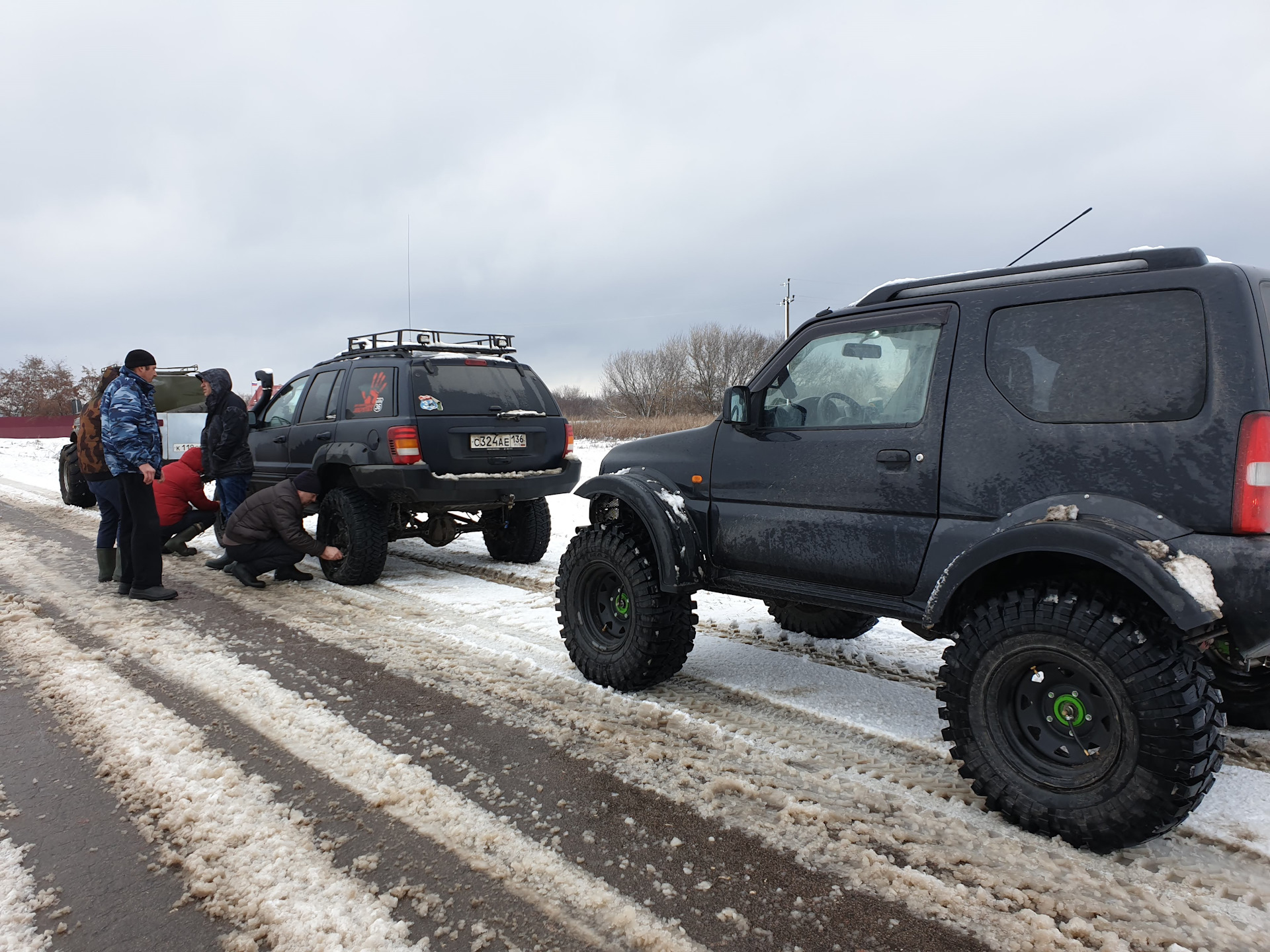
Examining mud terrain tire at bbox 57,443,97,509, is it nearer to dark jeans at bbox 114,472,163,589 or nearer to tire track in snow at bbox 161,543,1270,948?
dark jeans at bbox 114,472,163,589

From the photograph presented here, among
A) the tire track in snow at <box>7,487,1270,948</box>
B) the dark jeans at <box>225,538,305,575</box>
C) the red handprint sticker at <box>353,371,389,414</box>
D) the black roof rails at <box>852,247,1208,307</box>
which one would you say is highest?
Result: the black roof rails at <box>852,247,1208,307</box>

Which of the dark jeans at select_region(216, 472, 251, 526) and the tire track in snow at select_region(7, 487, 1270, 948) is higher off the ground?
the dark jeans at select_region(216, 472, 251, 526)

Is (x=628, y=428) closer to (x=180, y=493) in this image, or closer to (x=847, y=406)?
(x=180, y=493)

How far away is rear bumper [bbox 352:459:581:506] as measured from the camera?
6188 mm

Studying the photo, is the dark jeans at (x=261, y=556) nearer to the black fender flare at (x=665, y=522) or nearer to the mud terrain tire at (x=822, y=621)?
the black fender flare at (x=665, y=522)

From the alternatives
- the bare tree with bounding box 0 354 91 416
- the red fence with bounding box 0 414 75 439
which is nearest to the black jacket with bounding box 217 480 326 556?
the red fence with bounding box 0 414 75 439

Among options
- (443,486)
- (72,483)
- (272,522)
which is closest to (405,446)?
(443,486)

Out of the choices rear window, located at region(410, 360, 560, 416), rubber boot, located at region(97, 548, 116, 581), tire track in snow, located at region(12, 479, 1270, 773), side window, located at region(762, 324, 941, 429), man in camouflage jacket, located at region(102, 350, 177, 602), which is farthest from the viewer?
rubber boot, located at region(97, 548, 116, 581)

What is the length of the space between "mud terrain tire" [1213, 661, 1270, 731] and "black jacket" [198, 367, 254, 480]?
762 centimetres

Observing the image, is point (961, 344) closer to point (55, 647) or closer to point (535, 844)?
point (535, 844)

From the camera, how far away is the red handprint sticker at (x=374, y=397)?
257 inches

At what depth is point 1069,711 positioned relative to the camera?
2631mm

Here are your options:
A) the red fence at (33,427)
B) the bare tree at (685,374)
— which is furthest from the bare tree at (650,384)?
the red fence at (33,427)

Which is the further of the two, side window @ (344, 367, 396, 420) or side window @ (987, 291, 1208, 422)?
side window @ (344, 367, 396, 420)
